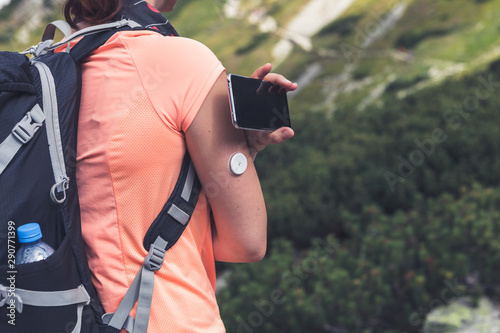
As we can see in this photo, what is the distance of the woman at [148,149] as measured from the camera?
1331mm

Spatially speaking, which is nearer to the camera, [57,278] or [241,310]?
[57,278]

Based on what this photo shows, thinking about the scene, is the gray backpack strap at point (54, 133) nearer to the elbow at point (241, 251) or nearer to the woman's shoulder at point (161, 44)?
the woman's shoulder at point (161, 44)

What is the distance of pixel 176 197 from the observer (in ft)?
4.58

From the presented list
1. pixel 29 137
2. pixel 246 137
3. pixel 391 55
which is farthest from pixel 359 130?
pixel 391 55

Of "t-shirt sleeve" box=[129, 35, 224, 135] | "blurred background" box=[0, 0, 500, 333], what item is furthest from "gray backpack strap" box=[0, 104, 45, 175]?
"blurred background" box=[0, 0, 500, 333]

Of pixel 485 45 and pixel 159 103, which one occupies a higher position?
pixel 159 103

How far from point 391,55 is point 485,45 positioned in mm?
2338

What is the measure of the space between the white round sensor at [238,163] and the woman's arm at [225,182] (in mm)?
12

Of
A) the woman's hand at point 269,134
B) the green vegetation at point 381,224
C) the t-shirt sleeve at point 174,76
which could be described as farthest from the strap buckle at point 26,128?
the green vegetation at point 381,224

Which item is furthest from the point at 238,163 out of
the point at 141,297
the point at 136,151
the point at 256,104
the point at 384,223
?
the point at 384,223

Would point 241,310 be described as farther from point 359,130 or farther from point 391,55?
point 391,55

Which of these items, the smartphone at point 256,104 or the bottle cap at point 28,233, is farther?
the smartphone at point 256,104

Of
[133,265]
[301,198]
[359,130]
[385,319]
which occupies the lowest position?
[359,130]

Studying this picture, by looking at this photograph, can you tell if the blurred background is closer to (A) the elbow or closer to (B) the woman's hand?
(B) the woman's hand
